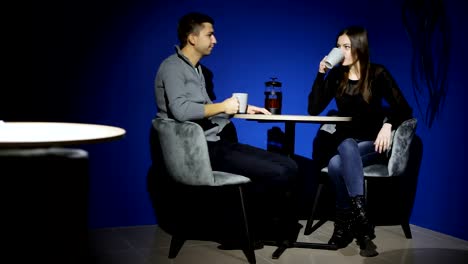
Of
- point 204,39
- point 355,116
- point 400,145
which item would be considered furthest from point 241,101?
point 400,145

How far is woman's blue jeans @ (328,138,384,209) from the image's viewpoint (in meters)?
2.51

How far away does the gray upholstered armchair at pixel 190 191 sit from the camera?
2.22 metres

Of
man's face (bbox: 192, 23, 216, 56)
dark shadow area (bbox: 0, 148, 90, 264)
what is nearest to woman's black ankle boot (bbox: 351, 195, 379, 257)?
man's face (bbox: 192, 23, 216, 56)

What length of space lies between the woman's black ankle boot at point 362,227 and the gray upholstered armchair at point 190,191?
0.60 meters

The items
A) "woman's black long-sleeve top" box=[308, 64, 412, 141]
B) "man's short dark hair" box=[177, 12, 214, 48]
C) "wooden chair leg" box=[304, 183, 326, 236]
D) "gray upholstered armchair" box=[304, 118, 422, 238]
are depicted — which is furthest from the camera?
"gray upholstered armchair" box=[304, 118, 422, 238]

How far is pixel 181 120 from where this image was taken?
2.29 m

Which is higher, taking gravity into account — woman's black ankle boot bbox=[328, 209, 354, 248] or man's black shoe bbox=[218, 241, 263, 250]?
woman's black ankle boot bbox=[328, 209, 354, 248]

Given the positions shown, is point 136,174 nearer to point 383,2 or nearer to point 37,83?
point 37,83

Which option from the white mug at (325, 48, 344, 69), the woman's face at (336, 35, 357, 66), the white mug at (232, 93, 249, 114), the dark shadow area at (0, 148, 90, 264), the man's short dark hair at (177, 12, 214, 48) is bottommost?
the dark shadow area at (0, 148, 90, 264)

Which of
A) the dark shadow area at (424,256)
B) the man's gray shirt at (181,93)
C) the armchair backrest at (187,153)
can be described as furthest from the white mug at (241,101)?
the dark shadow area at (424,256)

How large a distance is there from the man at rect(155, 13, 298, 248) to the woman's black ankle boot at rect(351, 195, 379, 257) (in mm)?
365

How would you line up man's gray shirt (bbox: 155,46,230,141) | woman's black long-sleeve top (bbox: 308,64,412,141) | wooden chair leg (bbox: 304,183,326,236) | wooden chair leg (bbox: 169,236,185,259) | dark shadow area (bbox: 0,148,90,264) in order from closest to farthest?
dark shadow area (bbox: 0,148,90,264), man's gray shirt (bbox: 155,46,230,141), wooden chair leg (bbox: 169,236,185,259), woman's black long-sleeve top (bbox: 308,64,412,141), wooden chair leg (bbox: 304,183,326,236)

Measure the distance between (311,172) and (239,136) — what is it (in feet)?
2.22

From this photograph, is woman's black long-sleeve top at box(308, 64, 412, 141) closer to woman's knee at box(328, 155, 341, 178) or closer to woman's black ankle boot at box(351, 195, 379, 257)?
woman's knee at box(328, 155, 341, 178)
